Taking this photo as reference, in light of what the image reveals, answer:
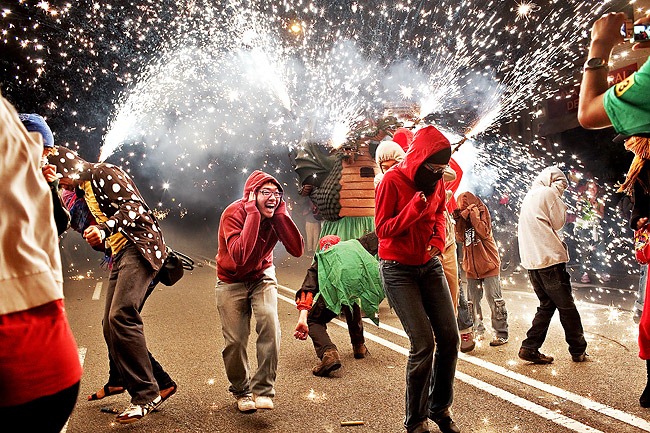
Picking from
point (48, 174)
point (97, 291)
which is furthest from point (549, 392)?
point (97, 291)

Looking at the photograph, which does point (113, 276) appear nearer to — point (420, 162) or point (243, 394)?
point (243, 394)

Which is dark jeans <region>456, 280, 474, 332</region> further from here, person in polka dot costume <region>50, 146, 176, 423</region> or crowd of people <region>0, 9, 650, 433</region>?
person in polka dot costume <region>50, 146, 176, 423</region>

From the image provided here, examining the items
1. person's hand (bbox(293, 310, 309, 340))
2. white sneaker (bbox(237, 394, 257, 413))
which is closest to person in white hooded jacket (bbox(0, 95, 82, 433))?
white sneaker (bbox(237, 394, 257, 413))

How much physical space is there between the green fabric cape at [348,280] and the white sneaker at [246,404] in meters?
1.48

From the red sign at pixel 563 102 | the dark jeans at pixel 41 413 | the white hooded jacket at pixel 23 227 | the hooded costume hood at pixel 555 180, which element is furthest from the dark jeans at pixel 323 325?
the red sign at pixel 563 102

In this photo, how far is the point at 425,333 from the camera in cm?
391

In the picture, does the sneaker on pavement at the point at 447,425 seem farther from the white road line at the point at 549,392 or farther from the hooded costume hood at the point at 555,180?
the hooded costume hood at the point at 555,180

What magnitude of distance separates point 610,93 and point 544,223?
3.88 m

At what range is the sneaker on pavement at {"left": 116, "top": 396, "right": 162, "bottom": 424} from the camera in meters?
4.22

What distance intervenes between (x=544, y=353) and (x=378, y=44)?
8670mm

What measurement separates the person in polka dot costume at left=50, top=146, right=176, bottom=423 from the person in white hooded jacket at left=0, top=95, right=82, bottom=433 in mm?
2677

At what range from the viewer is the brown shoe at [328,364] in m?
5.58

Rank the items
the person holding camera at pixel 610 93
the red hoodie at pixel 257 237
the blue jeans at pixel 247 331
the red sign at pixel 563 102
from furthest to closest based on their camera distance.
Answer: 1. the red sign at pixel 563 102
2. the red hoodie at pixel 257 237
3. the blue jeans at pixel 247 331
4. the person holding camera at pixel 610 93

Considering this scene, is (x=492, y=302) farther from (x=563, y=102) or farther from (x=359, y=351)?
(x=563, y=102)
